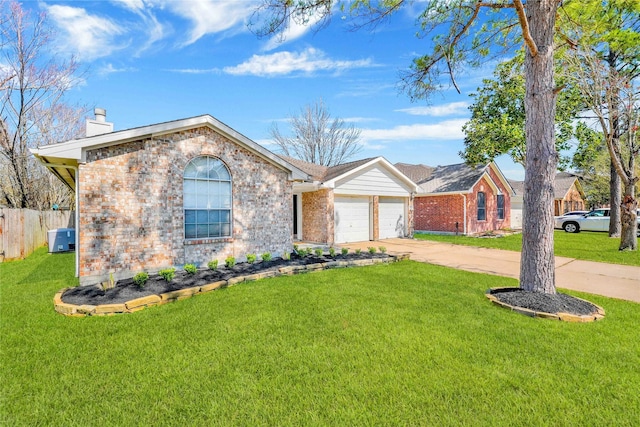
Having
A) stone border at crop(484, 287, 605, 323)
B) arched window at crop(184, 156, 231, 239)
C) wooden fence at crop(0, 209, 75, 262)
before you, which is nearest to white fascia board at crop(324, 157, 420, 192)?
arched window at crop(184, 156, 231, 239)

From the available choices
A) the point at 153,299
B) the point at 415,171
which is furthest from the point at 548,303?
the point at 415,171

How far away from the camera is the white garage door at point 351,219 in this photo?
13742 mm

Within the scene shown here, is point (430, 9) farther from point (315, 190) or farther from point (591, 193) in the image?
point (591, 193)

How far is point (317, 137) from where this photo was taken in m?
29.3

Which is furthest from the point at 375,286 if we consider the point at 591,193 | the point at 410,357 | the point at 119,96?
the point at 591,193

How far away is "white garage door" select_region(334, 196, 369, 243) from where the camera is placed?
1374 cm

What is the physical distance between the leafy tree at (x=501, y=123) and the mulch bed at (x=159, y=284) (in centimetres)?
1579

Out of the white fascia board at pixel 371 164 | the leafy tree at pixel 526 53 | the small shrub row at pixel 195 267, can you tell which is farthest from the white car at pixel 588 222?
the leafy tree at pixel 526 53

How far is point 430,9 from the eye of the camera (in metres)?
6.36

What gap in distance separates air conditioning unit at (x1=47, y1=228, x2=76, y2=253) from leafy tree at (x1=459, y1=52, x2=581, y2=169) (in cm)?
2245

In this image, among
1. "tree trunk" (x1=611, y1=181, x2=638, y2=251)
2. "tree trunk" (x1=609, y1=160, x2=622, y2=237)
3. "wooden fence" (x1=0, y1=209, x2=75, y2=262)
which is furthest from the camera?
"tree trunk" (x1=609, y1=160, x2=622, y2=237)

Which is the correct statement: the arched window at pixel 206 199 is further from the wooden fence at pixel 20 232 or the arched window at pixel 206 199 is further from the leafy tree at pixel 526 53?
the wooden fence at pixel 20 232

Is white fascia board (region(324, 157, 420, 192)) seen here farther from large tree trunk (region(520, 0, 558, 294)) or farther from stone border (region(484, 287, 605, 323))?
stone border (region(484, 287, 605, 323))

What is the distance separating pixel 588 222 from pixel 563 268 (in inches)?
607
